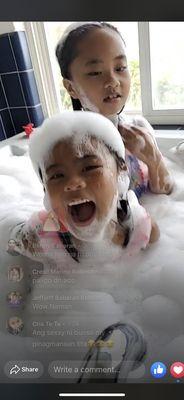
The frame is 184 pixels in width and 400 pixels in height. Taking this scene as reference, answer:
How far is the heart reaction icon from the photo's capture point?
501mm

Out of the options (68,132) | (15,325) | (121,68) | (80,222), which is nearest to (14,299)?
(15,325)

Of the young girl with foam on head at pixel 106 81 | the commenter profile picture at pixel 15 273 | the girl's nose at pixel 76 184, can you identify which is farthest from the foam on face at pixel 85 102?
the commenter profile picture at pixel 15 273

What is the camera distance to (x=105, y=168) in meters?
0.49

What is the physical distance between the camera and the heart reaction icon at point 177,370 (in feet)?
1.64

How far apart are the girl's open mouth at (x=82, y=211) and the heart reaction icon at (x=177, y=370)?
234 millimetres

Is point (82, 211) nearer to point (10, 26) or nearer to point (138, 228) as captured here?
point (138, 228)

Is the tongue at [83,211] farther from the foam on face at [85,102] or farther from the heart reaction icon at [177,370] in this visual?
the heart reaction icon at [177,370]

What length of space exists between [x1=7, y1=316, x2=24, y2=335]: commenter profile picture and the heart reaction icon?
223mm

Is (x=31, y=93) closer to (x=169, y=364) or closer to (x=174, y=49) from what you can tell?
(x=174, y=49)

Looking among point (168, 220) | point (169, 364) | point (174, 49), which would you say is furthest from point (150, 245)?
point (174, 49)

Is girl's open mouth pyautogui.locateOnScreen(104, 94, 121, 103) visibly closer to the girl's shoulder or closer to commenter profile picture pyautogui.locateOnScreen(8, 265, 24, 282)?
the girl's shoulder

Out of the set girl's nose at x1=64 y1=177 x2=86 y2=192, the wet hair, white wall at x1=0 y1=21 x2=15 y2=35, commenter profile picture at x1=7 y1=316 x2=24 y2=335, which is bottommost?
commenter profile picture at x1=7 y1=316 x2=24 y2=335

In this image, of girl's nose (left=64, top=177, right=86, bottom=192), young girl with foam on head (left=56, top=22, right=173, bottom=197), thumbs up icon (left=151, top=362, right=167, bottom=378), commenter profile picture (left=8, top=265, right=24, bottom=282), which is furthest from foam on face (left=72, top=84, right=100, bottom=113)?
thumbs up icon (left=151, top=362, right=167, bottom=378)

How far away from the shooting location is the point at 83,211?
1.63ft
